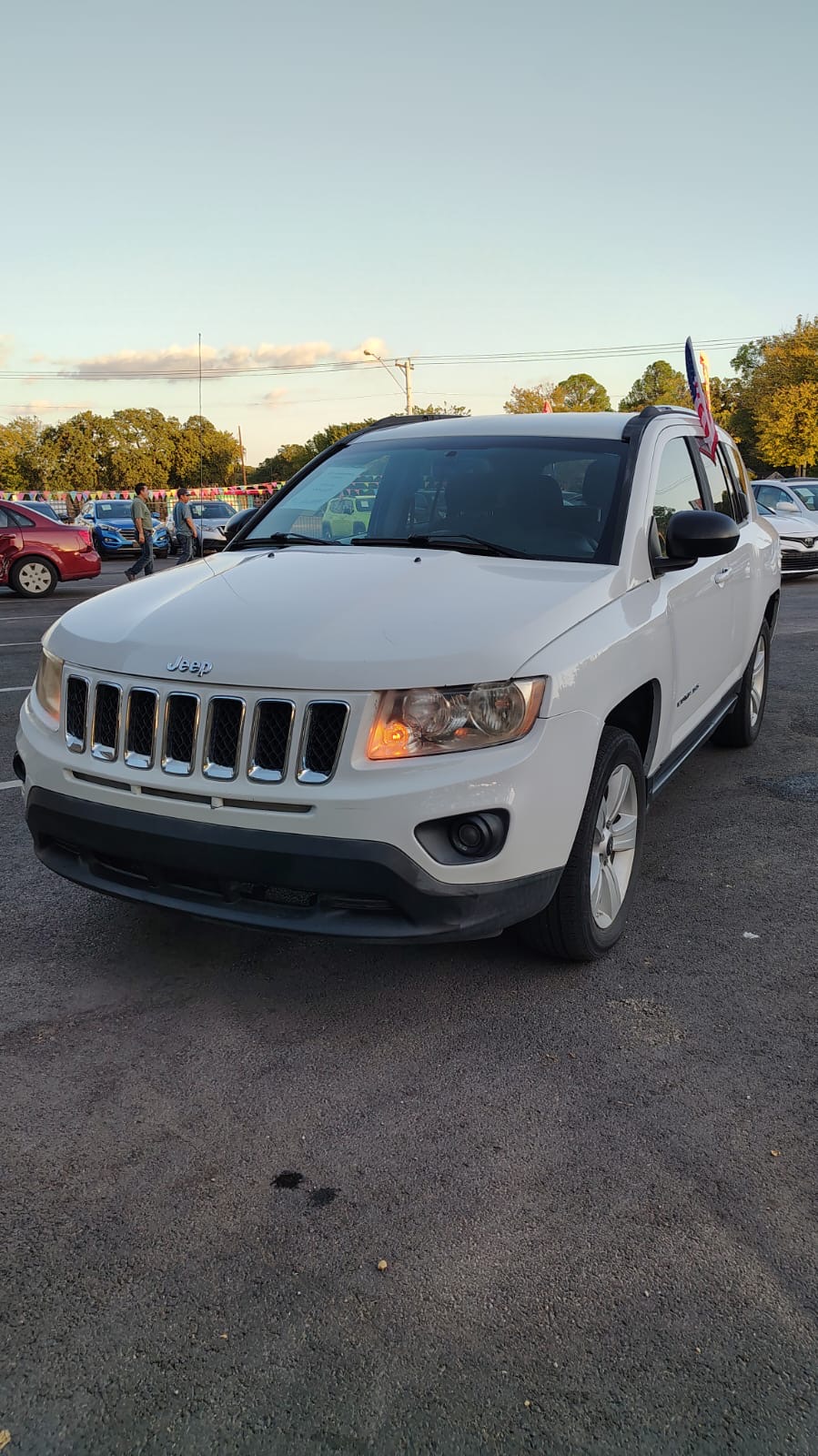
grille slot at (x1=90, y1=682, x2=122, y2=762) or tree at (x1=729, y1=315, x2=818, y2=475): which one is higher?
tree at (x1=729, y1=315, x2=818, y2=475)

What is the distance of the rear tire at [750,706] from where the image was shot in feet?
19.6

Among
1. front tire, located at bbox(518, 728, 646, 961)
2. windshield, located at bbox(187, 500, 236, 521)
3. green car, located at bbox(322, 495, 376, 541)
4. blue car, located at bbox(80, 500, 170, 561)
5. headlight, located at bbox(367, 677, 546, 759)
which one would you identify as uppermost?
green car, located at bbox(322, 495, 376, 541)

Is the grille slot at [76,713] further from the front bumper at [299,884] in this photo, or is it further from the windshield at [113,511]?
the windshield at [113,511]

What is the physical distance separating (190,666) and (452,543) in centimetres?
122

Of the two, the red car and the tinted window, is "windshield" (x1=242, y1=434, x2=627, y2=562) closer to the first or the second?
the red car

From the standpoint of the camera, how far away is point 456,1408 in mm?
1780

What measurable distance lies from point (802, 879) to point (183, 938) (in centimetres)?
242

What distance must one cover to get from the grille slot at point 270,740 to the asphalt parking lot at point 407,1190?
81 cm

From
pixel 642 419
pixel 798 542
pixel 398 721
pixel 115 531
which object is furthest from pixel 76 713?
pixel 115 531

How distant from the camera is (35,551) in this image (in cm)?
1608

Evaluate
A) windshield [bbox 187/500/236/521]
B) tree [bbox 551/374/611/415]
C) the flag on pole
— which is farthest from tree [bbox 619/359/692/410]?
the flag on pole

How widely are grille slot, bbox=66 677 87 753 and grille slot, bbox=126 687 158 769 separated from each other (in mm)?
199

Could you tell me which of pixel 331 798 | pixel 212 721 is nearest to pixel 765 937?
pixel 331 798

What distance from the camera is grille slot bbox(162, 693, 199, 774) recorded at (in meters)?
2.84
